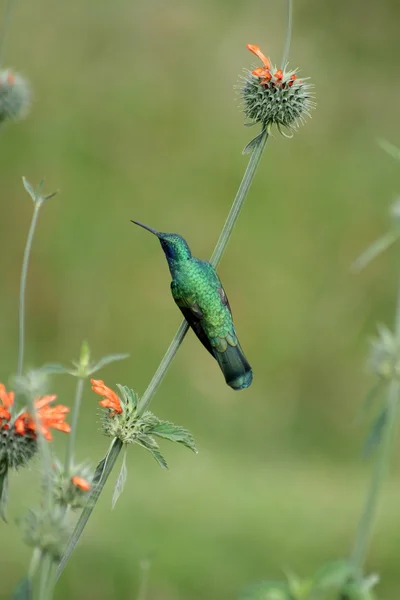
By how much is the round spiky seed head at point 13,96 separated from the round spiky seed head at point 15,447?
0.80 metres

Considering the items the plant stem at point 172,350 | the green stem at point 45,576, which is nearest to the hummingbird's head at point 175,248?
the plant stem at point 172,350

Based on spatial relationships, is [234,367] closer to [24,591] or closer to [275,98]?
[275,98]

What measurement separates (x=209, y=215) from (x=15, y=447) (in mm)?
3272

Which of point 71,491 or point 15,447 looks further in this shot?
point 15,447

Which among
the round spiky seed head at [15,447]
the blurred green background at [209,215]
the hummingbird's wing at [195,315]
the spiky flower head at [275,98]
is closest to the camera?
the round spiky seed head at [15,447]

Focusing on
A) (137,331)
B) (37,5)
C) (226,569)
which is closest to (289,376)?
(137,331)

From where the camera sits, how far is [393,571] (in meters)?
3.06

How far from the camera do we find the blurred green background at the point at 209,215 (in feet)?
13.1

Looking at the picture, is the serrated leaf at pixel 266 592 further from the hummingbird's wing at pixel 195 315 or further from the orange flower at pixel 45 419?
the hummingbird's wing at pixel 195 315

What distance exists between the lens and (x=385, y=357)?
90 centimetres

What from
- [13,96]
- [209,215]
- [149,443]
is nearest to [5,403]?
[149,443]

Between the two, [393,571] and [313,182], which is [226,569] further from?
[313,182]

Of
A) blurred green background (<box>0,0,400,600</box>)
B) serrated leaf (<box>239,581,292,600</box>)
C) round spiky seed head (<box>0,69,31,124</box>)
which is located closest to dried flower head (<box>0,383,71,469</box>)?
serrated leaf (<box>239,581,292,600</box>)

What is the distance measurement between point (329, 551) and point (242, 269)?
145 centimetres
